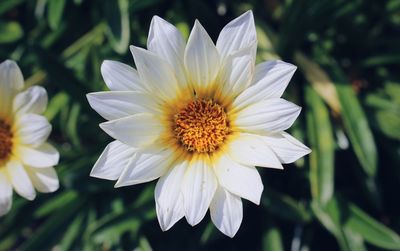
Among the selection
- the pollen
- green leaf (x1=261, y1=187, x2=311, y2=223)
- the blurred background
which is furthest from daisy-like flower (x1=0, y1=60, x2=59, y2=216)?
green leaf (x1=261, y1=187, x2=311, y2=223)

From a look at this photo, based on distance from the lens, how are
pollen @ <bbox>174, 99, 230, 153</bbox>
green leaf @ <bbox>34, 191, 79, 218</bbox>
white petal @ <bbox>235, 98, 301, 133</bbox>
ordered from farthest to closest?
green leaf @ <bbox>34, 191, 79, 218</bbox> → pollen @ <bbox>174, 99, 230, 153</bbox> → white petal @ <bbox>235, 98, 301, 133</bbox>

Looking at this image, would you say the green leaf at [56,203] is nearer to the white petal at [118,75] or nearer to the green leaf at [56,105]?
the green leaf at [56,105]

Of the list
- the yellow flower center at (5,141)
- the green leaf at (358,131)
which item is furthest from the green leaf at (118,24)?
the green leaf at (358,131)

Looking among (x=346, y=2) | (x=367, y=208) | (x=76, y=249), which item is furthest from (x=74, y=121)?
(x=367, y=208)

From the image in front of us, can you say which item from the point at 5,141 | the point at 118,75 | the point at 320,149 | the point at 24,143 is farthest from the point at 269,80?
the point at 5,141

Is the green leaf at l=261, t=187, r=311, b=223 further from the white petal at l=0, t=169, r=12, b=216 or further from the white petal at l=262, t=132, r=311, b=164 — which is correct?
the white petal at l=0, t=169, r=12, b=216

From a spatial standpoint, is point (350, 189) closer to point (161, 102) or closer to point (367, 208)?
point (367, 208)
